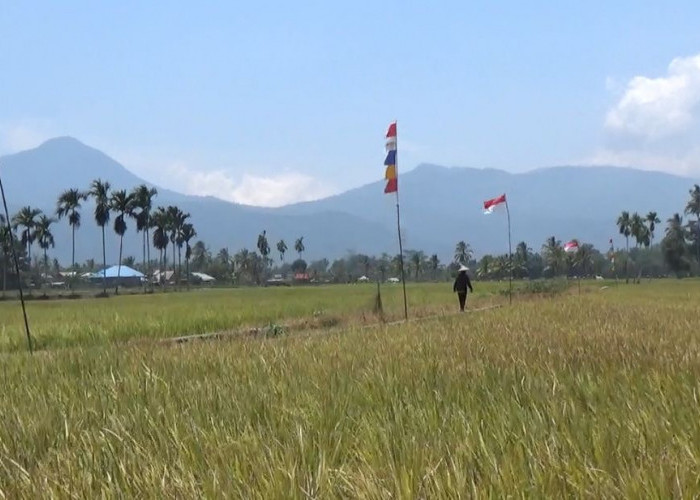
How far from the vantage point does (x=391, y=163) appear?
18500 mm

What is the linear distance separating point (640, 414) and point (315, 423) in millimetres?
1564

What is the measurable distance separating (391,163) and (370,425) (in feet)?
49.3

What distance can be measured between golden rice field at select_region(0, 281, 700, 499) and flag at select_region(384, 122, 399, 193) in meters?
11.0

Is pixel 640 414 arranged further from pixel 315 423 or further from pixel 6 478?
pixel 6 478

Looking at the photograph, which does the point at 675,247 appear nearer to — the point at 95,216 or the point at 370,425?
the point at 95,216

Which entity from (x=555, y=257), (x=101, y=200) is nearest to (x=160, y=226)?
(x=101, y=200)

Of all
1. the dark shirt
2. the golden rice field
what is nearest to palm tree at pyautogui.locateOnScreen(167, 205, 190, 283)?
the dark shirt

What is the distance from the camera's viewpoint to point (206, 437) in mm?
3670

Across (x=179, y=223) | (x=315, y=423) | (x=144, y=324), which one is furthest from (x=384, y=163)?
(x=179, y=223)

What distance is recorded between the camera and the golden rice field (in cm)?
274

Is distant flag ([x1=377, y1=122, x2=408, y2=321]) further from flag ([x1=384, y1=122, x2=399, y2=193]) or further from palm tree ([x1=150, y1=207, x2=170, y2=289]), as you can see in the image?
palm tree ([x1=150, y1=207, x2=170, y2=289])

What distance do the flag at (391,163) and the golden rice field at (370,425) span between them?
10960 mm

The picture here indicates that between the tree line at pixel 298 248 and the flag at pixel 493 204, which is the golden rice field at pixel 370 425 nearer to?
the flag at pixel 493 204

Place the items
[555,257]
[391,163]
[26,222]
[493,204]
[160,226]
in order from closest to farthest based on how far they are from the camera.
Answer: [391,163], [493,204], [26,222], [160,226], [555,257]
